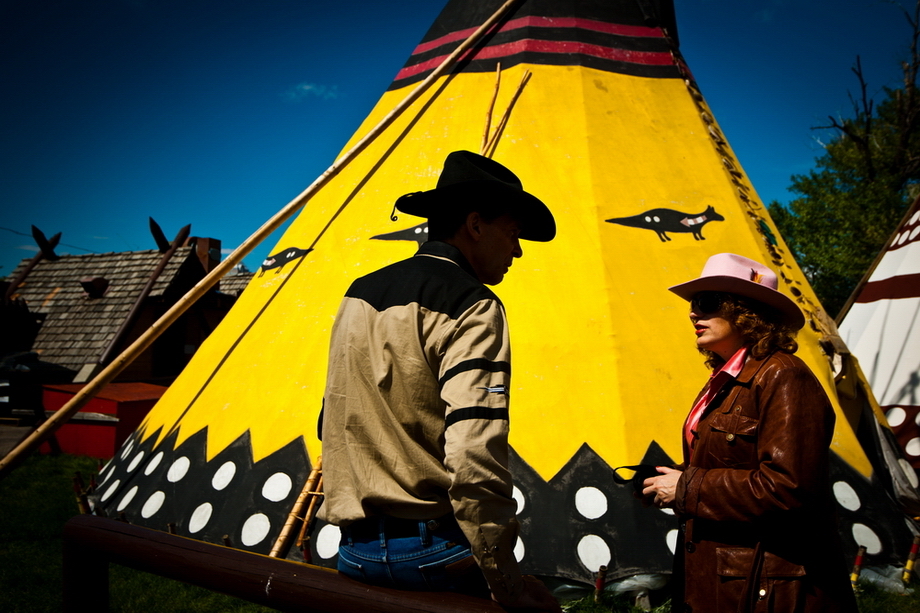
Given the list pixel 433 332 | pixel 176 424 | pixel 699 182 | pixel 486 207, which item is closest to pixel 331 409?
pixel 433 332

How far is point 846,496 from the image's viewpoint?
3.03 meters

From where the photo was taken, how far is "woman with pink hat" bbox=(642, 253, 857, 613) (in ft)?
4.68

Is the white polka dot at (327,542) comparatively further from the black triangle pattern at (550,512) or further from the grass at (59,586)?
the grass at (59,586)

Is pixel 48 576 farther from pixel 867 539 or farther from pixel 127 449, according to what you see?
pixel 867 539

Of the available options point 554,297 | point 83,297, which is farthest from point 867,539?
point 83,297

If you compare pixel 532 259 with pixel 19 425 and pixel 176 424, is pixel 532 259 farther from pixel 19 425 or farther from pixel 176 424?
pixel 19 425

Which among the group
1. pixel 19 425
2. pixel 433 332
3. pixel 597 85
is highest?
pixel 597 85

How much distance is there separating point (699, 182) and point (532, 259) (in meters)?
1.43

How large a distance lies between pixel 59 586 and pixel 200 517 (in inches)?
38.4

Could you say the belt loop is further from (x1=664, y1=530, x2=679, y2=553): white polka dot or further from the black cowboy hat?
(x1=664, y1=530, x2=679, y2=553): white polka dot

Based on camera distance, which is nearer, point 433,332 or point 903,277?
point 433,332

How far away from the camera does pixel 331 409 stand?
1.33 metres

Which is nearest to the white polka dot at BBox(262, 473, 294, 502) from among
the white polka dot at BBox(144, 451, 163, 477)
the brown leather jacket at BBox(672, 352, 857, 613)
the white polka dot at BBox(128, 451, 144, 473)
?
the white polka dot at BBox(144, 451, 163, 477)

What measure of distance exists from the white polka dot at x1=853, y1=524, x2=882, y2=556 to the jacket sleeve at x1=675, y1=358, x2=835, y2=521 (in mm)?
1957
